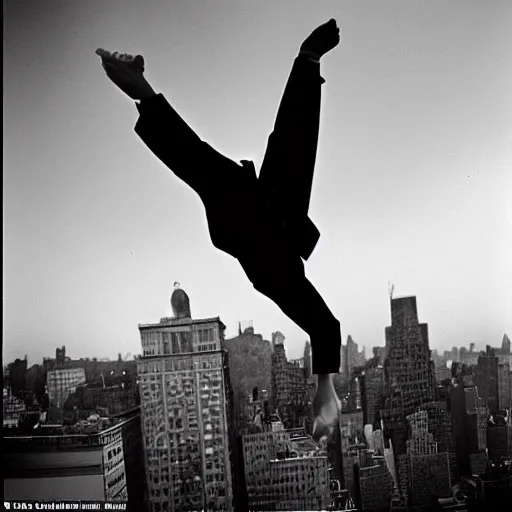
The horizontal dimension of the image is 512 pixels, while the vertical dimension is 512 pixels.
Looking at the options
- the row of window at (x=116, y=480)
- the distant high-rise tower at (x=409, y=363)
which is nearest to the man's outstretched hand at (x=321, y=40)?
the distant high-rise tower at (x=409, y=363)

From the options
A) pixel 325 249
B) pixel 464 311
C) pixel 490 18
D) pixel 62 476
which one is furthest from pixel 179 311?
pixel 490 18

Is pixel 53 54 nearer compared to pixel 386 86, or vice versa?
pixel 386 86

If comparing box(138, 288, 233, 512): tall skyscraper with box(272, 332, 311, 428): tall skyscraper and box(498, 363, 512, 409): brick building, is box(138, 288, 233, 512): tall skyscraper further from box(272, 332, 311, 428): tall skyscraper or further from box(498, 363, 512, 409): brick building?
box(498, 363, 512, 409): brick building

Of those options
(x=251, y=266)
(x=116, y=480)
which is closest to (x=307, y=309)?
(x=251, y=266)

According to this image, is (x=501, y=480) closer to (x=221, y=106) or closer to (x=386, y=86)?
(x=386, y=86)

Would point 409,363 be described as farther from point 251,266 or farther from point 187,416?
point 187,416

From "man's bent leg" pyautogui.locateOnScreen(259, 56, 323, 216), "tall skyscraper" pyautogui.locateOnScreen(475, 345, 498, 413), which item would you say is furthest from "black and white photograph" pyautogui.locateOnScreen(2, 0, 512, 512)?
"man's bent leg" pyautogui.locateOnScreen(259, 56, 323, 216)

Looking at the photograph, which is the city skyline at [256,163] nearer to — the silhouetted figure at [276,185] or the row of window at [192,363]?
the row of window at [192,363]
